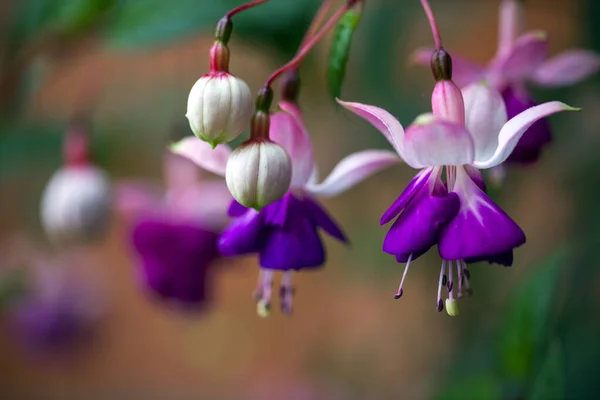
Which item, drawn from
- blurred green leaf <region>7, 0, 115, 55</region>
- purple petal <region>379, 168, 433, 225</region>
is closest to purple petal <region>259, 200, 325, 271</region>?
purple petal <region>379, 168, 433, 225</region>

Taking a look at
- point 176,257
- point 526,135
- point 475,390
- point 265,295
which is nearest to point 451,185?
point 526,135

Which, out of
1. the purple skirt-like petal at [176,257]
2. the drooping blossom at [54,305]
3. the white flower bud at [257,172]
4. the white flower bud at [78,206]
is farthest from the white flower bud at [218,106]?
the drooping blossom at [54,305]

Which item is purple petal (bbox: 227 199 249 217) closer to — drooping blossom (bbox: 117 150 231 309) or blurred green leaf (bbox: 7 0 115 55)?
drooping blossom (bbox: 117 150 231 309)

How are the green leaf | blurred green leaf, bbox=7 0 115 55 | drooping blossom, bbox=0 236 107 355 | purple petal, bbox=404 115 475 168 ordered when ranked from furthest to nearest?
drooping blossom, bbox=0 236 107 355, blurred green leaf, bbox=7 0 115 55, the green leaf, purple petal, bbox=404 115 475 168

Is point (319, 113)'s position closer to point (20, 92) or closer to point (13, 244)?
point (20, 92)

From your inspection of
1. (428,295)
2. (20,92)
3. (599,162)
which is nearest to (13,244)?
(20,92)

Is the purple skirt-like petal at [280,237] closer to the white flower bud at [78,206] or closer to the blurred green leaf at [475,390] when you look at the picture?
the blurred green leaf at [475,390]
